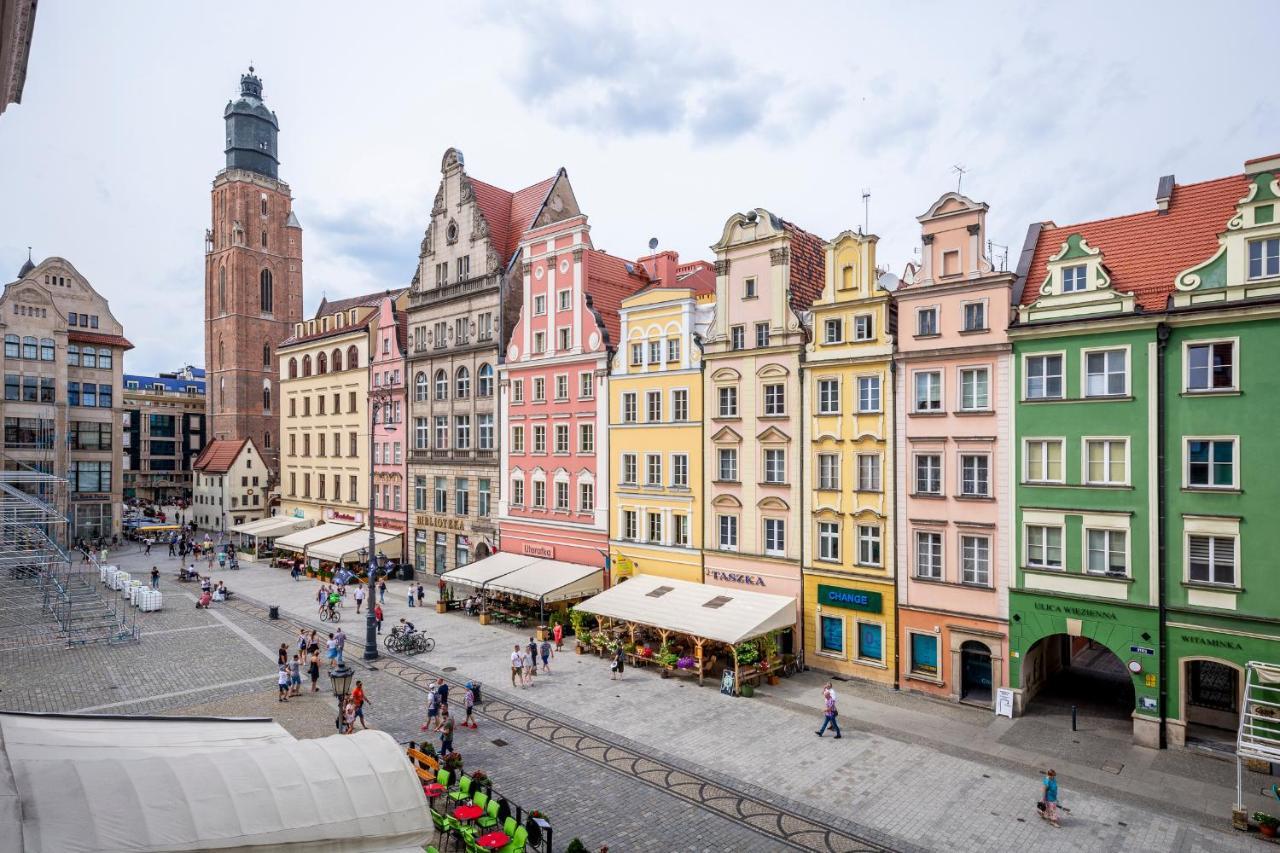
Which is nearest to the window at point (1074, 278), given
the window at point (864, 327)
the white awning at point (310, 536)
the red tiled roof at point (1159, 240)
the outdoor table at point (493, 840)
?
the red tiled roof at point (1159, 240)

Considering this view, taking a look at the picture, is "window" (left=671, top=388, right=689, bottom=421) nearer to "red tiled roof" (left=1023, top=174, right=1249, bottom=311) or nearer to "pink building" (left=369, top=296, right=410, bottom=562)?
Answer: "red tiled roof" (left=1023, top=174, right=1249, bottom=311)

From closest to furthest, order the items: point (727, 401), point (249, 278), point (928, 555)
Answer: point (928, 555)
point (727, 401)
point (249, 278)

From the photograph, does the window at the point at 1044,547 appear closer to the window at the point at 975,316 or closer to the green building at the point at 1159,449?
the green building at the point at 1159,449

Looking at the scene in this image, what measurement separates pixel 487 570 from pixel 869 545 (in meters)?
20.5

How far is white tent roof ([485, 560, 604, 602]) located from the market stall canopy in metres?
2.78

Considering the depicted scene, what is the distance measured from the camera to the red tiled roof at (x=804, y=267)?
104ft

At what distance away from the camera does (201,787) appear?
10.3 m

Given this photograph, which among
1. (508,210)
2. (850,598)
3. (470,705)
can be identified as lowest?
(470,705)

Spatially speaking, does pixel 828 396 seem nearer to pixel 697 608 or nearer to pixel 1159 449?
pixel 697 608

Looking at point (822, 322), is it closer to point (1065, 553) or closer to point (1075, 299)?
point (1075, 299)

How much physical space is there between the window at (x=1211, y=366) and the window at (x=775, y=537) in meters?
14.8

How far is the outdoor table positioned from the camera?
15297 mm

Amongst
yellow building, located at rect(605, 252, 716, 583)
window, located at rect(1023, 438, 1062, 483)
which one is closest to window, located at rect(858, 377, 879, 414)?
window, located at rect(1023, 438, 1062, 483)

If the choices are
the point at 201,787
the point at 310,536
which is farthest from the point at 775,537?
the point at 310,536
